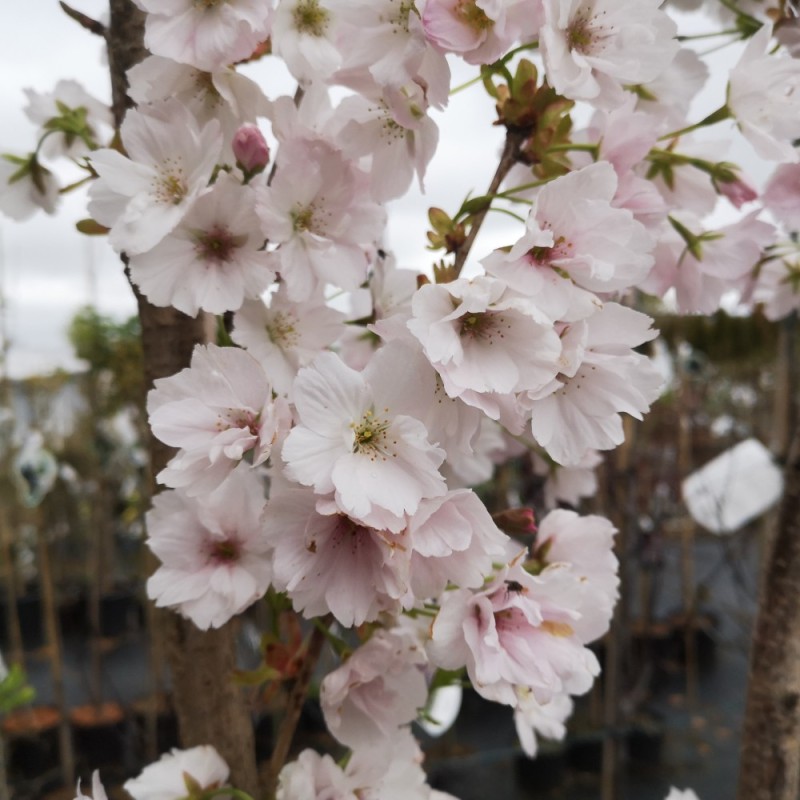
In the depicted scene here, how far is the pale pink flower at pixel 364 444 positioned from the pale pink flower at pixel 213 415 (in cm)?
4

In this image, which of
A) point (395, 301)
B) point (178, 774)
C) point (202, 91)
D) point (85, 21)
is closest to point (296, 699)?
point (178, 774)

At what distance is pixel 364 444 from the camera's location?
1.42ft

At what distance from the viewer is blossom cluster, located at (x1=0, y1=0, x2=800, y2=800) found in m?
0.44

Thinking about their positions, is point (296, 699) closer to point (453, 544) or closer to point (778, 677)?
point (453, 544)

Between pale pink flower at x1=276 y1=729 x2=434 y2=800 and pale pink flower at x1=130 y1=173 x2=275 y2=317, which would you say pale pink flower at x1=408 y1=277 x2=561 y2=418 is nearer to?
pale pink flower at x1=130 y1=173 x2=275 y2=317

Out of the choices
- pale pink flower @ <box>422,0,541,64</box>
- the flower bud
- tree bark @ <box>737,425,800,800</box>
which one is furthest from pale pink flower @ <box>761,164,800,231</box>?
the flower bud

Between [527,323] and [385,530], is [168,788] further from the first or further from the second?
[527,323]

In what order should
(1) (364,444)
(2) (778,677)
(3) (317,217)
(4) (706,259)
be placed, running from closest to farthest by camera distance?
(1) (364,444), (3) (317,217), (4) (706,259), (2) (778,677)

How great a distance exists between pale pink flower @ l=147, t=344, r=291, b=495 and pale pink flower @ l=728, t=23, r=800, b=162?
405 mm

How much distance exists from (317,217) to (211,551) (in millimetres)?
252

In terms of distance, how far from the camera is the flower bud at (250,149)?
54 centimetres

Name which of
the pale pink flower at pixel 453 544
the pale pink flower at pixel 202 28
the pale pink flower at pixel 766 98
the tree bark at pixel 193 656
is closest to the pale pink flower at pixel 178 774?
the tree bark at pixel 193 656

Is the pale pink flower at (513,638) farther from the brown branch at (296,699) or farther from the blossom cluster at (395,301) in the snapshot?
the brown branch at (296,699)

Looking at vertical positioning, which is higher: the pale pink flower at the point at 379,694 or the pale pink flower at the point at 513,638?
the pale pink flower at the point at 513,638
